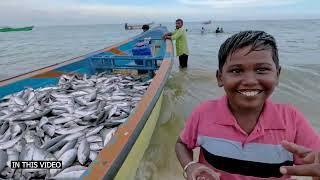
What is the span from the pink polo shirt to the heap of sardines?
75.5 inches

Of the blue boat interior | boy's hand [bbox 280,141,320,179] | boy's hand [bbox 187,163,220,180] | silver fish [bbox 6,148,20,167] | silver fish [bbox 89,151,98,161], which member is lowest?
silver fish [bbox 89,151,98,161]

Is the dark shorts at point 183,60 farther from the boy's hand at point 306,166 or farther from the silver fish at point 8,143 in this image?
the boy's hand at point 306,166

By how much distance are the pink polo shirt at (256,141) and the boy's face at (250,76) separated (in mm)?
107

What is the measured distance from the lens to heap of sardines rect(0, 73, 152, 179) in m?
3.55

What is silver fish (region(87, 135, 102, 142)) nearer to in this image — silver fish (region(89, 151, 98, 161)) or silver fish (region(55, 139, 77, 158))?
silver fish (region(55, 139, 77, 158))

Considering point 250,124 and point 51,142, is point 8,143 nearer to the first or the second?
point 51,142

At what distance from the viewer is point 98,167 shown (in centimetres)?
257

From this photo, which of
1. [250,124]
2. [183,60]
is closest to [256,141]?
[250,124]

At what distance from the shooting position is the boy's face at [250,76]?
63.0 inches

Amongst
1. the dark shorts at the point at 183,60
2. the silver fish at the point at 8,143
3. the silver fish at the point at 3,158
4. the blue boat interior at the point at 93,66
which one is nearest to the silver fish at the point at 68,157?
the silver fish at the point at 3,158

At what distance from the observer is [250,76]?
1602 millimetres

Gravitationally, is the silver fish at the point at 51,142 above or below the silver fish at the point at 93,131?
below

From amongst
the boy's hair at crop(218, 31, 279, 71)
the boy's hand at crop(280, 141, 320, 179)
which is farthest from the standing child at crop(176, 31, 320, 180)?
the boy's hand at crop(280, 141, 320, 179)

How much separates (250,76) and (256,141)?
0.34 m
